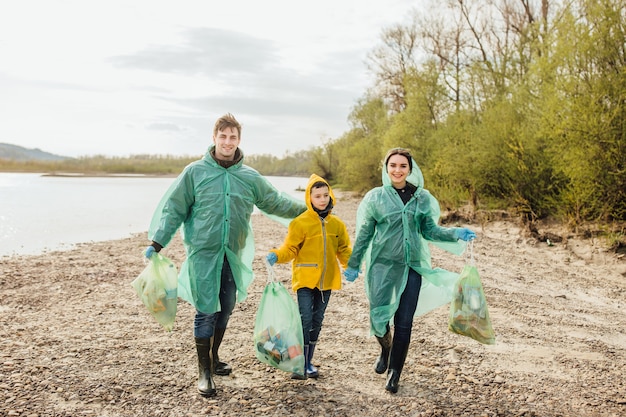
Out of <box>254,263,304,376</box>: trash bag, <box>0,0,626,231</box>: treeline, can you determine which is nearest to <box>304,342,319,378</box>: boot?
<box>254,263,304,376</box>: trash bag

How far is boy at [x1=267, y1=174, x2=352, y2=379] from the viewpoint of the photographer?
3.67 meters

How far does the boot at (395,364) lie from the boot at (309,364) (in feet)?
1.91

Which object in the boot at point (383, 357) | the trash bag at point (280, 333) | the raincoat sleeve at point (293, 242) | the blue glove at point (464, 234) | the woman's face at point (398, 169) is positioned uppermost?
the woman's face at point (398, 169)

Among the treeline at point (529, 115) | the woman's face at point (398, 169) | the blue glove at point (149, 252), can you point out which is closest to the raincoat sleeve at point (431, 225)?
the woman's face at point (398, 169)

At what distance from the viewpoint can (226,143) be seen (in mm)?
3588

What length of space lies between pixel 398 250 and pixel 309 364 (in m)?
1.17

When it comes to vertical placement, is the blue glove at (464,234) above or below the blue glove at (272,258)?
above

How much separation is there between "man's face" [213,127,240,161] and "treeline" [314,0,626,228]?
869 cm

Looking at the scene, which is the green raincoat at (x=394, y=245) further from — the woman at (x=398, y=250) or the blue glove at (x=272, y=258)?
the blue glove at (x=272, y=258)

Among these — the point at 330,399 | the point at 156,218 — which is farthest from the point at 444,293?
the point at 156,218

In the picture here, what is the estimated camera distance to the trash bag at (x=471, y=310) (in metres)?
3.55

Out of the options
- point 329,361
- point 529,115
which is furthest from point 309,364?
point 529,115

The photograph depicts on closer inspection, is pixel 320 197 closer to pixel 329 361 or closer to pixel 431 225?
pixel 431 225

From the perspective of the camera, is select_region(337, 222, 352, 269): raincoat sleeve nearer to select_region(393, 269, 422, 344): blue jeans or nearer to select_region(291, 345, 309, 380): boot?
select_region(393, 269, 422, 344): blue jeans
